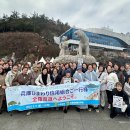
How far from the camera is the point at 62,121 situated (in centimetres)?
572

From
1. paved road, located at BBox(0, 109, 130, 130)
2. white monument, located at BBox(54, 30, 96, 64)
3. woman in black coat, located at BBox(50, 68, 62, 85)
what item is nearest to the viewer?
paved road, located at BBox(0, 109, 130, 130)

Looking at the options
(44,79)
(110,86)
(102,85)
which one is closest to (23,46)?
(44,79)

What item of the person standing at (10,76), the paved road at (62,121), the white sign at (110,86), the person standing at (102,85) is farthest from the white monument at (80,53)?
the paved road at (62,121)

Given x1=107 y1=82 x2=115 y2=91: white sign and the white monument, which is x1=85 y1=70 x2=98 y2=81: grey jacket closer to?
x1=107 y1=82 x2=115 y2=91: white sign

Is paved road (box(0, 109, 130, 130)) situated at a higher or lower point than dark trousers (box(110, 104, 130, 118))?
lower

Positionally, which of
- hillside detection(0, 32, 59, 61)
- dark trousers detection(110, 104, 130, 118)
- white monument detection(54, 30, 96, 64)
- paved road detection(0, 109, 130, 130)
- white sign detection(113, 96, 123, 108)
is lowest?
paved road detection(0, 109, 130, 130)

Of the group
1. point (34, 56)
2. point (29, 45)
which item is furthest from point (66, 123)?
point (29, 45)

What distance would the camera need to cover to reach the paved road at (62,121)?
17.4 feet

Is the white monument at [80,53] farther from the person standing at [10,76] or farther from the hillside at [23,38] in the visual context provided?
the hillside at [23,38]

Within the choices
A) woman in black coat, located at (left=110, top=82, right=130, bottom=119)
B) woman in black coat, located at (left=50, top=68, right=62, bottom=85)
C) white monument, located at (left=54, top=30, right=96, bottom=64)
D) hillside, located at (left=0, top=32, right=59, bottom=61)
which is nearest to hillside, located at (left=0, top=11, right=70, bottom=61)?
hillside, located at (left=0, top=32, right=59, bottom=61)

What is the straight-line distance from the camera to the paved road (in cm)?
531

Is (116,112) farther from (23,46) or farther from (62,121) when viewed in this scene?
(23,46)

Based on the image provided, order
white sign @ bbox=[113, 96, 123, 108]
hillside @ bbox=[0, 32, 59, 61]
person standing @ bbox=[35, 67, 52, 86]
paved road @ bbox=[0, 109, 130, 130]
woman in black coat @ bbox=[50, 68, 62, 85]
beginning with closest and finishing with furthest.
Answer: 1. paved road @ bbox=[0, 109, 130, 130]
2. white sign @ bbox=[113, 96, 123, 108]
3. person standing @ bbox=[35, 67, 52, 86]
4. woman in black coat @ bbox=[50, 68, 62, 85]
5. hillside @ bbox=[0, 32, 59, 61]

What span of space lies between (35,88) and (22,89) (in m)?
0.42
